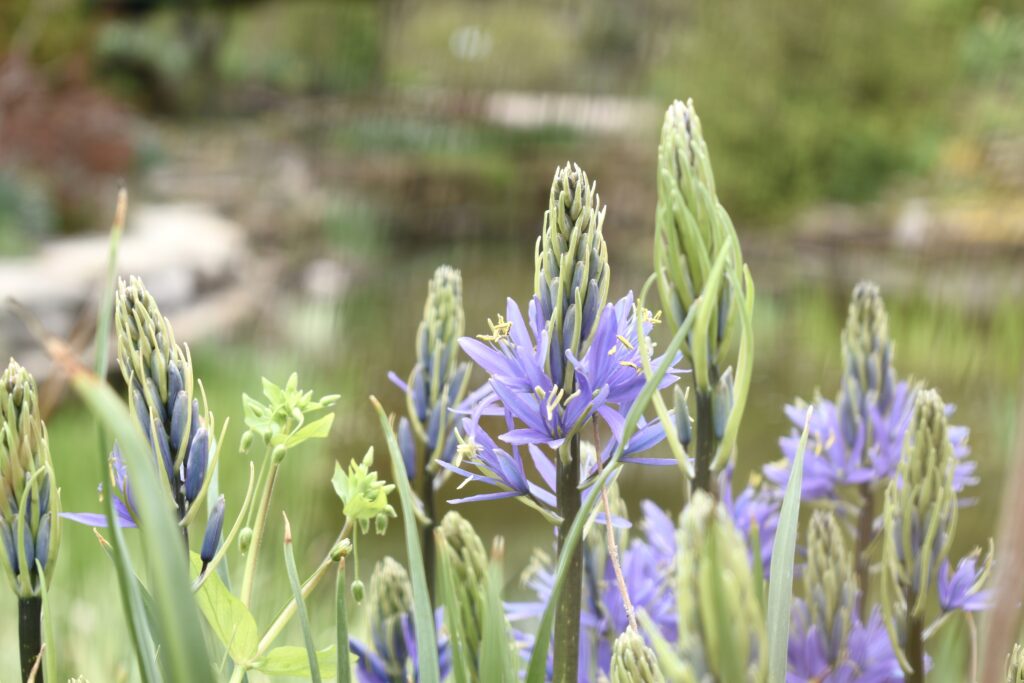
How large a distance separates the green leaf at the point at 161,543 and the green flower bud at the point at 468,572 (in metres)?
0.09

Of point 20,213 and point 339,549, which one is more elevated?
point 20,213

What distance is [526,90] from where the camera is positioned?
532cm

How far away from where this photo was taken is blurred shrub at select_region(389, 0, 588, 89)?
17.1 feet

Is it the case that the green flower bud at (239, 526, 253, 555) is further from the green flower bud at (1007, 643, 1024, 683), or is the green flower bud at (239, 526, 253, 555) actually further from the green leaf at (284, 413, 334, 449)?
the green flower bud at (1007, 643, 1024, 683)

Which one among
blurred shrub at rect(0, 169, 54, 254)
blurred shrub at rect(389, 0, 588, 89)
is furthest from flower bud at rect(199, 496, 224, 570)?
blurred shrub at rect(389, 0, 588, 89)

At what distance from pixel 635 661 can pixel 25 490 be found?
13 centimetres

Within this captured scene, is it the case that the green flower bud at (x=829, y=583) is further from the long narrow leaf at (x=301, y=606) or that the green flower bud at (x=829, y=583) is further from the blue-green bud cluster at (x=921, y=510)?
the long narrow leaf at (x=301, y=606)

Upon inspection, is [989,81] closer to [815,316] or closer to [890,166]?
[890,166]

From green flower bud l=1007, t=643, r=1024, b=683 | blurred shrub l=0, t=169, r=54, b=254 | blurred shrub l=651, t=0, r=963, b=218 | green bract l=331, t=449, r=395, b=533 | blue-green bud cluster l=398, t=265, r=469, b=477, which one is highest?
blurred shrub l=651, t=0, r=963, b=218

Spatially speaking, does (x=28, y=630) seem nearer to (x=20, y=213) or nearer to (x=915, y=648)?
(x=915, y=648)

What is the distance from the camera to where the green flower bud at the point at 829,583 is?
27cm

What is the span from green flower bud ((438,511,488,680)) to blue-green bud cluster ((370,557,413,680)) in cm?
4

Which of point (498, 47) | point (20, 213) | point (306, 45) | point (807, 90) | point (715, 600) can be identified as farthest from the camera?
point (306, 45)

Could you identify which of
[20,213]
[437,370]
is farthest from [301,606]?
[20,213]
